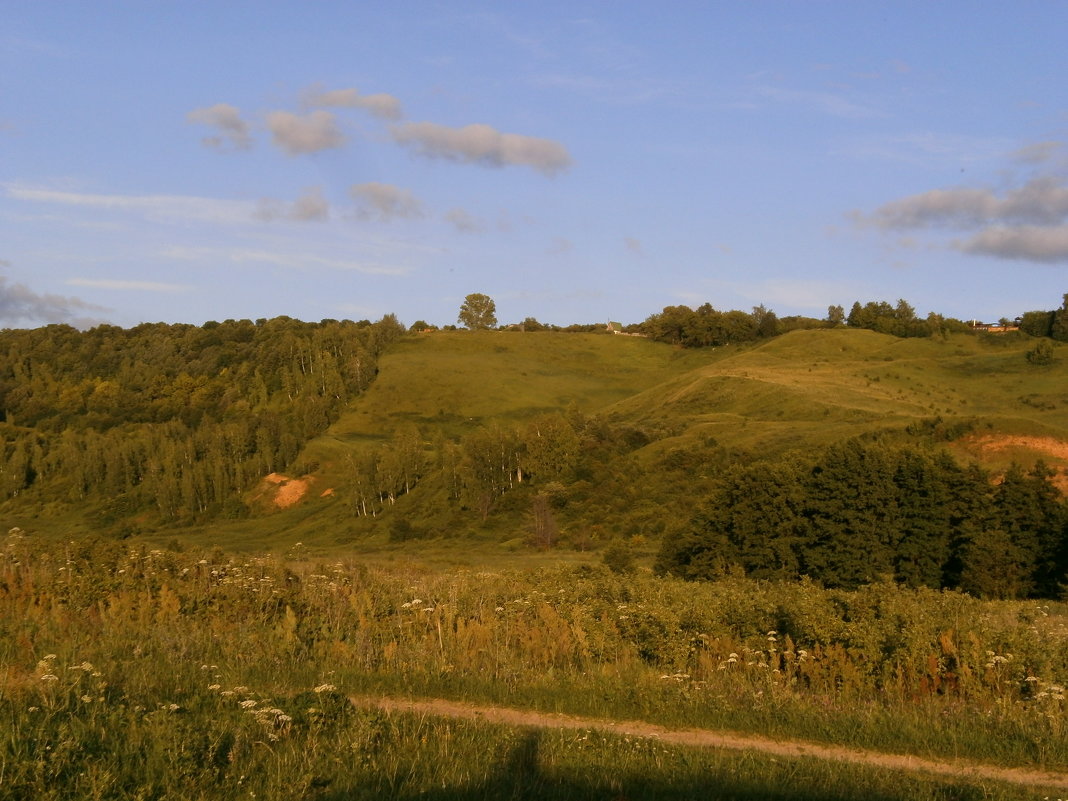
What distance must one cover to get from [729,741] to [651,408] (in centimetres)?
10133

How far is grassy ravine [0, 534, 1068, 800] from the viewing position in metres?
6.20

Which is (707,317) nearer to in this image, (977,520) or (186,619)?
(977,520)

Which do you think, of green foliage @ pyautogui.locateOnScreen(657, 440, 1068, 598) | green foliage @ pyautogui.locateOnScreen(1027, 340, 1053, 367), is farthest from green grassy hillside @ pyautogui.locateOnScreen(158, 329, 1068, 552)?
green foliage @ pyautogui.locateOnScreen(657, 440, 1068, 598)

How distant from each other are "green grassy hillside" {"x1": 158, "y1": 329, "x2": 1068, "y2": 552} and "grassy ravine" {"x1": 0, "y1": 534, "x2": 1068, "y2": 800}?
46835 mm

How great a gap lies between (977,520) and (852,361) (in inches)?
3557

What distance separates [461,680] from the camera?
31.4 feet

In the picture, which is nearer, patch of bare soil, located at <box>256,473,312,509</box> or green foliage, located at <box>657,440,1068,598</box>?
green foliage, located at <box>657,440,1068,598</box>

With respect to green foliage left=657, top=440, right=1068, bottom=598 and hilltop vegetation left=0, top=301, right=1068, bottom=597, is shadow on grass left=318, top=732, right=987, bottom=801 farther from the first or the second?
hilltop vegetation left=0, top=301, right=1068, bottom=597

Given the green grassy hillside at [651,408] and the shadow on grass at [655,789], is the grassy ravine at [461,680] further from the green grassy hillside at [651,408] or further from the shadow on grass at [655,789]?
the green grassy hillside at [651,408]

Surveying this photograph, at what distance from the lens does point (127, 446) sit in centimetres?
13388

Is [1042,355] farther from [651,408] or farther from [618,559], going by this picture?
[618,559]

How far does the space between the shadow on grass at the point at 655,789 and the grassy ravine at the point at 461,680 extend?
0.02 meters

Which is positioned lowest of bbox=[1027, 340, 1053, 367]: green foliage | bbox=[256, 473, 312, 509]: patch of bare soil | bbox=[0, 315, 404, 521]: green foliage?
bbox=[256, 473, 312, 509]: patch of bare soil

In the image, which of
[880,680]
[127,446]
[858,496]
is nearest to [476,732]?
[880,680]
